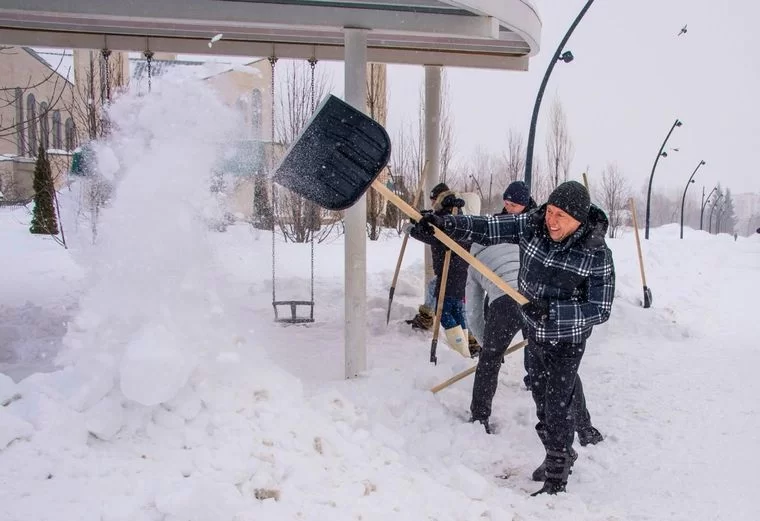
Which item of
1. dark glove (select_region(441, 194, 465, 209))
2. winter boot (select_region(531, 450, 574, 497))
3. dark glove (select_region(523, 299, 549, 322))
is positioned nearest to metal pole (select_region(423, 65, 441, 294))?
dark glove (select_region(441, 194, 465, 209))

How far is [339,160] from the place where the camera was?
3.89m

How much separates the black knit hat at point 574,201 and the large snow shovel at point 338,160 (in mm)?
→ 697

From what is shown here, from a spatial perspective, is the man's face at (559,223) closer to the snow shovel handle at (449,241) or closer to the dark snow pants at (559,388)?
the snow shovel handle at (449,241)

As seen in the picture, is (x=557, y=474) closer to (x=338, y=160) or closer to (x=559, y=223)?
(x=559, y=223)

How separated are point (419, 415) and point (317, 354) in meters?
1.76

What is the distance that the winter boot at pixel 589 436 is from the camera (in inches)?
159

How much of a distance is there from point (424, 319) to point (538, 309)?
11.5 ft

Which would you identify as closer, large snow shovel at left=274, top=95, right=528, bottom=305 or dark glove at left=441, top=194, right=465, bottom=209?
large snow shovel at left=274, top=95, right=528, bottom=305

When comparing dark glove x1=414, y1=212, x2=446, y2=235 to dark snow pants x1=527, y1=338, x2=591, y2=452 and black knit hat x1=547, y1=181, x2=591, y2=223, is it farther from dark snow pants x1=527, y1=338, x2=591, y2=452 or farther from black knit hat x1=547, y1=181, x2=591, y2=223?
dark snow pants x1=527, y1=338, x2=591, y2=452

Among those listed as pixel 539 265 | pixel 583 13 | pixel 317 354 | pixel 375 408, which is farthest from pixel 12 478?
pixel 583 13

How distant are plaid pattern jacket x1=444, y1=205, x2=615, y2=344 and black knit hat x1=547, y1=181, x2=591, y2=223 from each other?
0.09 meters

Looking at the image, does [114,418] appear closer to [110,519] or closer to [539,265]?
[110,519]

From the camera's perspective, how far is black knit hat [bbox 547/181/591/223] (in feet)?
10.7

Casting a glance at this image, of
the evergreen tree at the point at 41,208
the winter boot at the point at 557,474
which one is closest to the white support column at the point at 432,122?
the winter boot at the point at 557,474
